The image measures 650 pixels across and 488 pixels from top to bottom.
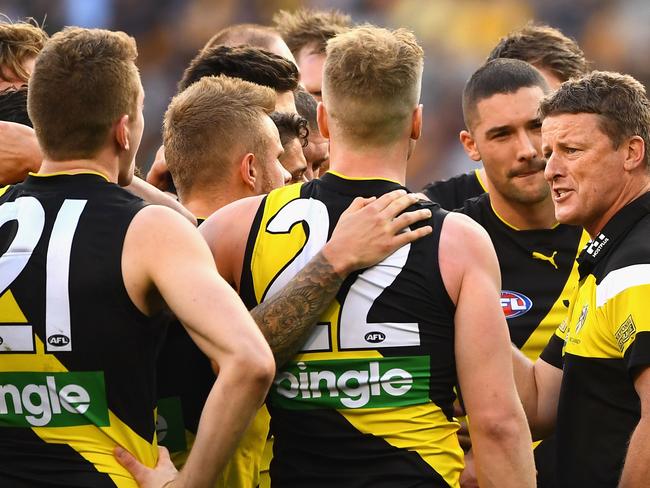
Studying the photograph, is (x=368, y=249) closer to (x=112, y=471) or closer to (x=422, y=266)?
(x=422, y=266)

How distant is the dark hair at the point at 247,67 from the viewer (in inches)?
231

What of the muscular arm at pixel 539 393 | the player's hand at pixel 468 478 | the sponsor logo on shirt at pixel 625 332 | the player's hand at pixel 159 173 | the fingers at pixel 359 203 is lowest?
the player's hand at pixel 468 478

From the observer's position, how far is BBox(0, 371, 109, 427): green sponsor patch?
322 centimetres

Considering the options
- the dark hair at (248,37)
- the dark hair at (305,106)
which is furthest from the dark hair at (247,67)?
the dark hair at (248,37)

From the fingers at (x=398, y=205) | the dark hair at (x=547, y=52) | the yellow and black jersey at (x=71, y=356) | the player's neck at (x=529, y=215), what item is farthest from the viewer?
the dark hair at (x=547, y=52)

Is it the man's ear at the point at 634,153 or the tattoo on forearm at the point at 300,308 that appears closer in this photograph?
the tattoo on forearm at the point at 300,308

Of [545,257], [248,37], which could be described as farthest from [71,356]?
[248,37]

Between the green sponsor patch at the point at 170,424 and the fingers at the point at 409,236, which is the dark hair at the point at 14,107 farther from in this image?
the fingers at the point at 409,236

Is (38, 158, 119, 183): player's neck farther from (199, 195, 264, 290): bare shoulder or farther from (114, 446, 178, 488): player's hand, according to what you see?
(114, 446, 178, 488): player's hand

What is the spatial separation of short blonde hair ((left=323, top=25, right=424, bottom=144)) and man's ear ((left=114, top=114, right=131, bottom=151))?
0.70 metres

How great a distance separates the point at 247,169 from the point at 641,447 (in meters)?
1.90

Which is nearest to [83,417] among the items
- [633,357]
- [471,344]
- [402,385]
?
[402,385]

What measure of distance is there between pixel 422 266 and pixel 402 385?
396 mm

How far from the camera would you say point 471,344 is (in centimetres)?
343
